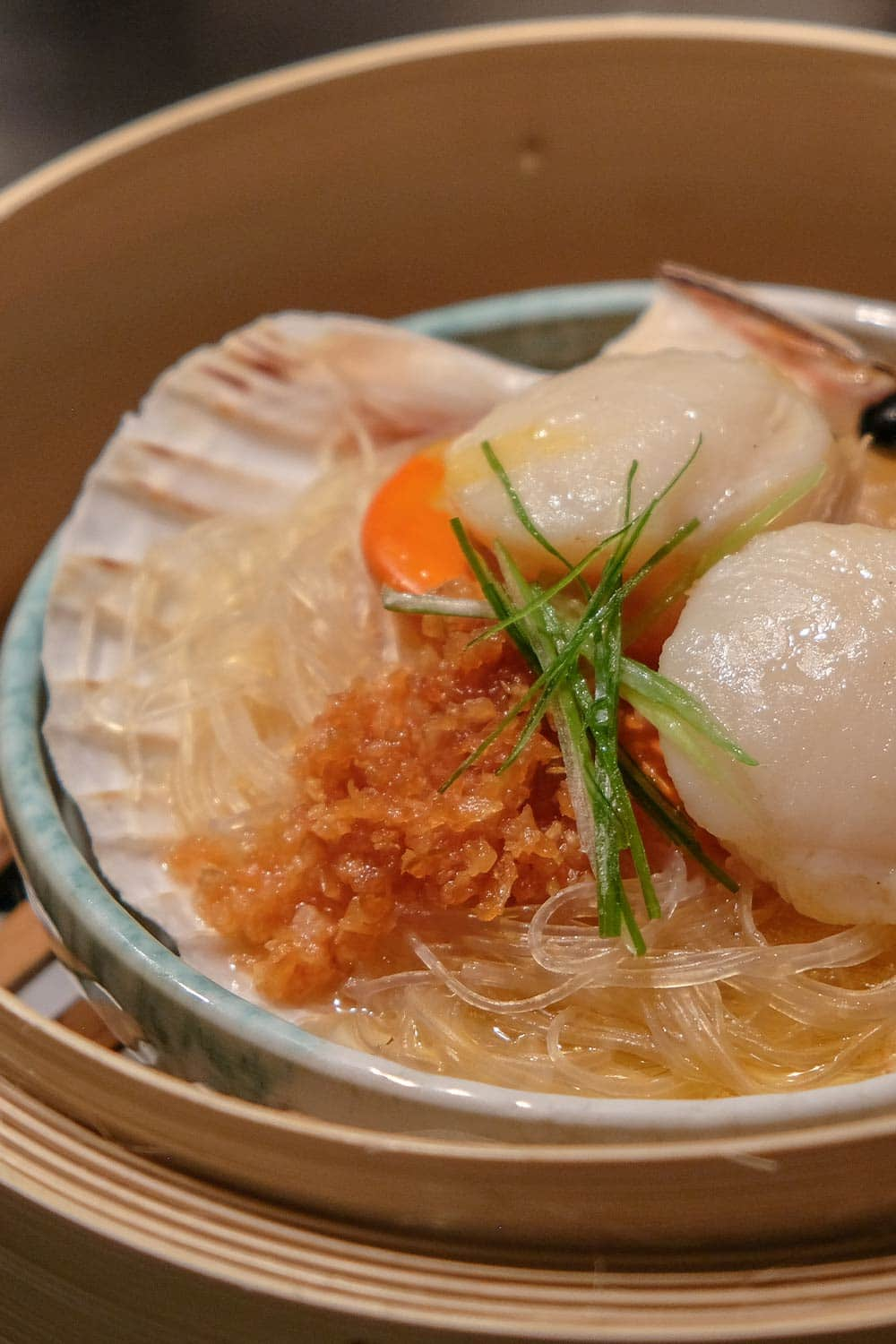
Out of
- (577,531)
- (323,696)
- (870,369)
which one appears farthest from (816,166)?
(323,696)

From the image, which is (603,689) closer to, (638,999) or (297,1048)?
(638,999)

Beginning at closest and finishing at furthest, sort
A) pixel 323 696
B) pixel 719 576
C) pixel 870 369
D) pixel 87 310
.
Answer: pixel 719 576 < pixel 323 696 < pixel 870 369 < pixel 87 310

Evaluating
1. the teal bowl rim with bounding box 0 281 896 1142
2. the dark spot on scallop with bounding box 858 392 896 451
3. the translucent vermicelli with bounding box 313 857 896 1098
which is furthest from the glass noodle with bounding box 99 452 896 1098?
the dark spot on scallop with bounding box 858 392 896 451

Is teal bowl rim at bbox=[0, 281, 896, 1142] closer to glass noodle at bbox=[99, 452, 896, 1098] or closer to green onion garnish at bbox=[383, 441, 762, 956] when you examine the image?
glass noodle at bbox=[99, 452, 896, 1098]

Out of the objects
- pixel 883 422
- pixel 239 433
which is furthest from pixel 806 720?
pixel 239 433

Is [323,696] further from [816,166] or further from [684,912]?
[816,166]

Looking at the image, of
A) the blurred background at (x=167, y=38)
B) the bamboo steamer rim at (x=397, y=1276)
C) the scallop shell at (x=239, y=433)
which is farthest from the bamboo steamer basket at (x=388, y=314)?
the blurred background at (x=167, y=38)
